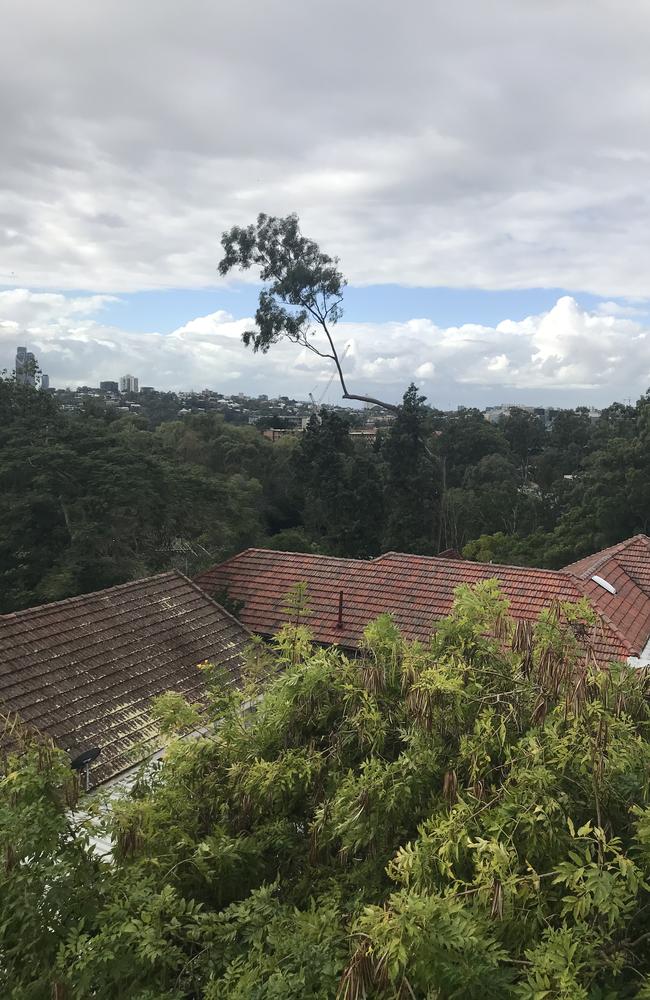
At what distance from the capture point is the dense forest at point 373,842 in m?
2.71

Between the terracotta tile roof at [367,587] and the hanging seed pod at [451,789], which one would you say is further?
the terracotta tile roof at [367,587]

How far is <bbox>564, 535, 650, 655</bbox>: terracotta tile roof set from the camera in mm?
12586

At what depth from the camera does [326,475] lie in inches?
1054

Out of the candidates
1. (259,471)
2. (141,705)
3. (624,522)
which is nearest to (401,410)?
(624,522)

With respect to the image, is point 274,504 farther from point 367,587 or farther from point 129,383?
point 129,383

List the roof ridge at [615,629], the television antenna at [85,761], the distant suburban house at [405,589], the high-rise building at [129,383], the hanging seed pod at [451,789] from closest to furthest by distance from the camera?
the hanging seed pod at [451,789] → the television antenna at [85,761] → the roof ridge at [615,629] → the distant suburban house at [405,589] → the high-rise building at [129,383]

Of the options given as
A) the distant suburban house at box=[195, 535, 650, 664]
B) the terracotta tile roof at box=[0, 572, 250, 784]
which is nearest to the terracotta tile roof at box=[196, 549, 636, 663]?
the distant suburban house at box=[195, 535, 650, 664]

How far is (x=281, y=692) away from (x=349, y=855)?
0.98m

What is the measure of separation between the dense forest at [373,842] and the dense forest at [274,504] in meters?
13.8

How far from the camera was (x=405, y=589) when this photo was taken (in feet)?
44.1

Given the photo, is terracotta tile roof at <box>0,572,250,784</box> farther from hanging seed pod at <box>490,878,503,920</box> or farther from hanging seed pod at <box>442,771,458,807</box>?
hanging seed pod at <box>490,878,503,920</box>

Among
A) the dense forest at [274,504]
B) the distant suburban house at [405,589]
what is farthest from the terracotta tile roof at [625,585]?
the dense forest at [274,504]

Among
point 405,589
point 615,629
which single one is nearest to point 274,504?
point 405,589

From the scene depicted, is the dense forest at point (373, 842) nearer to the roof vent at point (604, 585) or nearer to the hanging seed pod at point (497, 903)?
the hanging seed pod at point (497, 903)
